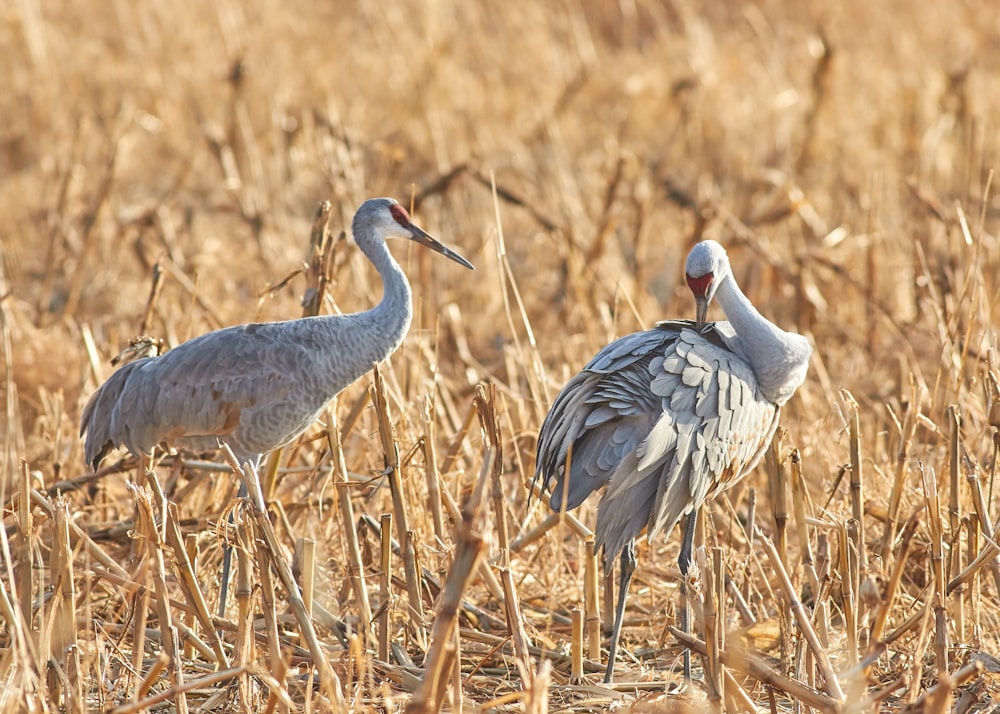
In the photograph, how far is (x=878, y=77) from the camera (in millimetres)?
9234

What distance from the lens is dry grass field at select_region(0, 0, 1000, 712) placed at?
2975 mm

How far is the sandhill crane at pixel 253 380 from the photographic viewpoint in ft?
12.9

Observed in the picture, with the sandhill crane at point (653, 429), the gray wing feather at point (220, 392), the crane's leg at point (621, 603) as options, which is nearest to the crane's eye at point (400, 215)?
the gray wing feather at point (220, 392)

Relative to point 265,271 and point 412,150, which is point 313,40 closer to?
point 412,150

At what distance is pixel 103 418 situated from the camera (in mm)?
4109

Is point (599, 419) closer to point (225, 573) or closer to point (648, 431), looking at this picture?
point (648, 431)

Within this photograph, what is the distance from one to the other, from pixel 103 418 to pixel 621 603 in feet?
5.89

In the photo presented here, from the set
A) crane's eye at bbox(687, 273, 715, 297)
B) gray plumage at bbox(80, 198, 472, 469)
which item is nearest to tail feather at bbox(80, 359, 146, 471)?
gray plumage at bbox(80, 198, 472, 469)

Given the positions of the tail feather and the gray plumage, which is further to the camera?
the tail feather

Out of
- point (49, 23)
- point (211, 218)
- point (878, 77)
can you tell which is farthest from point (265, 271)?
point (49, 23)

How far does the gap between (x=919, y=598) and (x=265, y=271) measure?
410cm

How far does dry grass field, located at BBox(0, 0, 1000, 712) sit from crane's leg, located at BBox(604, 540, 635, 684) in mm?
78

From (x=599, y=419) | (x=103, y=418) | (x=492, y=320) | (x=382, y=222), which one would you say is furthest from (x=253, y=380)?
(x=492, y=320)

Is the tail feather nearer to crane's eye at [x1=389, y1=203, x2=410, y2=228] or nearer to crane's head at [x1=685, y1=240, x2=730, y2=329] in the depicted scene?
crane's eye at [x1=389, y1=203, x2=410, y2=228]
